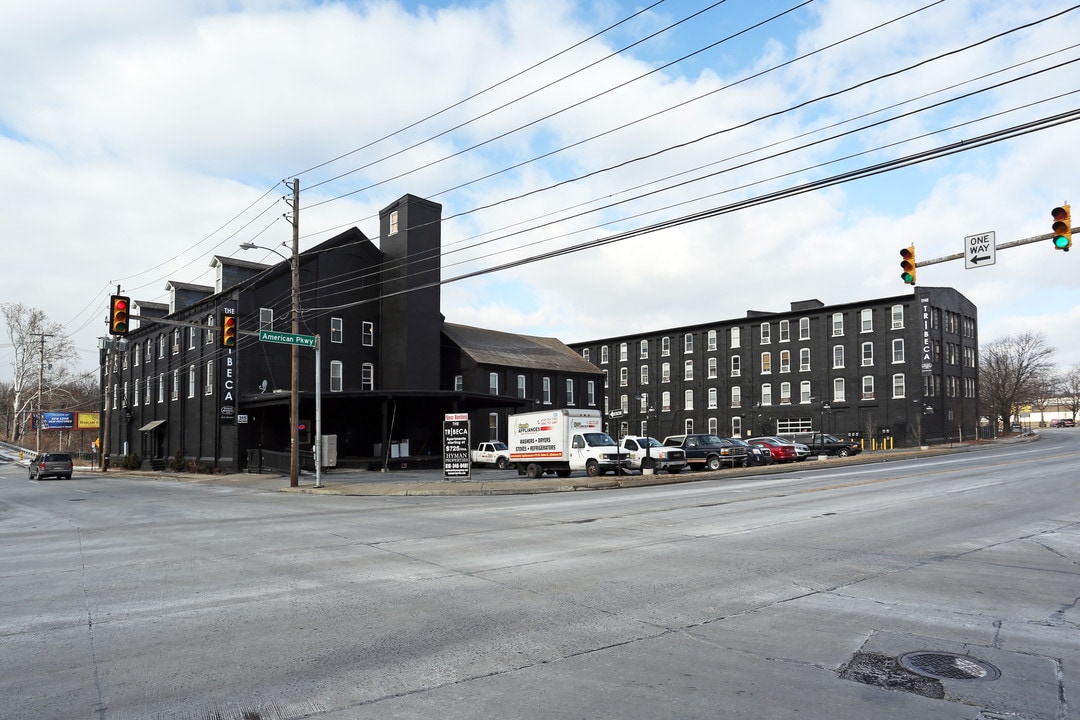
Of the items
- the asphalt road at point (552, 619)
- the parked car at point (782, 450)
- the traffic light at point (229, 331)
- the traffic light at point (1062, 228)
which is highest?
the traffic light at point (1062, 228)

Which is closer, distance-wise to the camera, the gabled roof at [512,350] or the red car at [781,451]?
the red car at [781,451]

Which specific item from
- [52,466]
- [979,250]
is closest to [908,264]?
[979,250]

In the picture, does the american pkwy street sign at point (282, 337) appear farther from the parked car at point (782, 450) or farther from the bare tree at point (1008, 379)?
the bare tree at point (1008, 379)

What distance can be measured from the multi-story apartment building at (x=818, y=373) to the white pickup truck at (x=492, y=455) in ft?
75.2

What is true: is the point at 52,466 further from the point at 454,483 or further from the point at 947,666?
the point at 947,666

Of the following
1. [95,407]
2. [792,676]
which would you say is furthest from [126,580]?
[95,407]

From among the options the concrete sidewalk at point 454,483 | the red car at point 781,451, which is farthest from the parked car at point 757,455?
the concrete sidewalk at point 454,483

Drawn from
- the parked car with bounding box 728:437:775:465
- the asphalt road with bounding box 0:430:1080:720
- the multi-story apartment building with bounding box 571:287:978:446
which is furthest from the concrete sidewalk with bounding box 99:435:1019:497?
the multi-story apartment building with bounding box 571:287:978:446

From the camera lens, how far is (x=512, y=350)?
203 feet

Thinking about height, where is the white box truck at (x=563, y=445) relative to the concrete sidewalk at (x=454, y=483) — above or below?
above

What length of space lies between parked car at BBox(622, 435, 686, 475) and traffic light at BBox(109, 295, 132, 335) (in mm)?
20966

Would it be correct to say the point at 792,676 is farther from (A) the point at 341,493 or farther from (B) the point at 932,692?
(A) the point at 341,493

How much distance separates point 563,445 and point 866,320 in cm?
4712

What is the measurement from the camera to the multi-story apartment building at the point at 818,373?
66.2 meters
